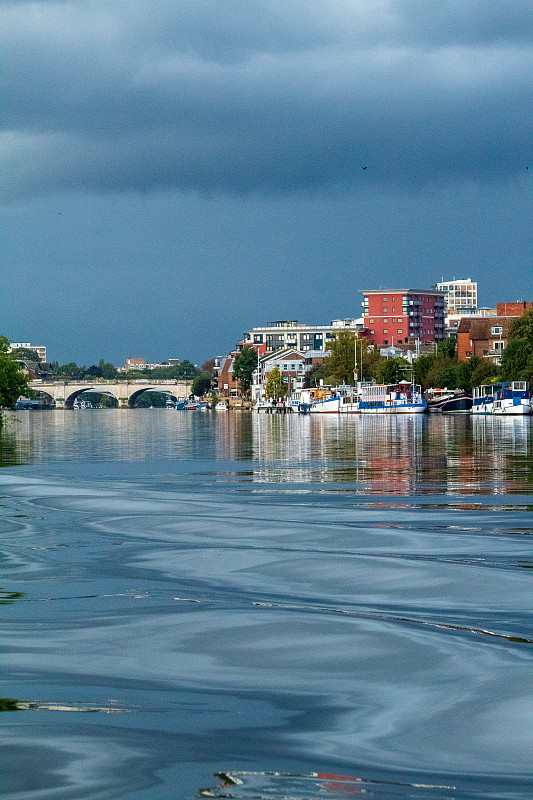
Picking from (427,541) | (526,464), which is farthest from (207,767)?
(526,464)

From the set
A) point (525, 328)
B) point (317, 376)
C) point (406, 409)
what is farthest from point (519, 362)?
point (317, 376)

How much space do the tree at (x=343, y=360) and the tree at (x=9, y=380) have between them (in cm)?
7750

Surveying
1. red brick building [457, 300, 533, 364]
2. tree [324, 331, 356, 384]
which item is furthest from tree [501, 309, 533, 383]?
tree [324, 331, 356, 384]

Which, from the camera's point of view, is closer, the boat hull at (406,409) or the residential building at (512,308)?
the boat hull at (406,409)

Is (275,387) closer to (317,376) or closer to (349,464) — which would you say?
(317,376)

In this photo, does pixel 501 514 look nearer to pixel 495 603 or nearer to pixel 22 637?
pixel 495 603

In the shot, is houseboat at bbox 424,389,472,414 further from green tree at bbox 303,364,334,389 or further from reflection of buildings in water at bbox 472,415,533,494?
reflection of buildings in water at bbox 472,415,533,494

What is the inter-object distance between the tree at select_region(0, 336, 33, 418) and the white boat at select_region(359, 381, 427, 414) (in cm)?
4210

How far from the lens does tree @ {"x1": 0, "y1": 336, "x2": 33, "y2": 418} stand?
72188mm

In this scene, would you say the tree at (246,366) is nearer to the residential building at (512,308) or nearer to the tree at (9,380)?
the residential building at (512,308)

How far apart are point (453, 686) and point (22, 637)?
3137 millimetres

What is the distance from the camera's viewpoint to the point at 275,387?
550 feet

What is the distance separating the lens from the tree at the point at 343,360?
497 feet

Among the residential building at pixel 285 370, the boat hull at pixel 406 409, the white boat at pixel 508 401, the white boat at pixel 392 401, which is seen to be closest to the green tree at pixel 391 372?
the white boat at pixel 392 401
